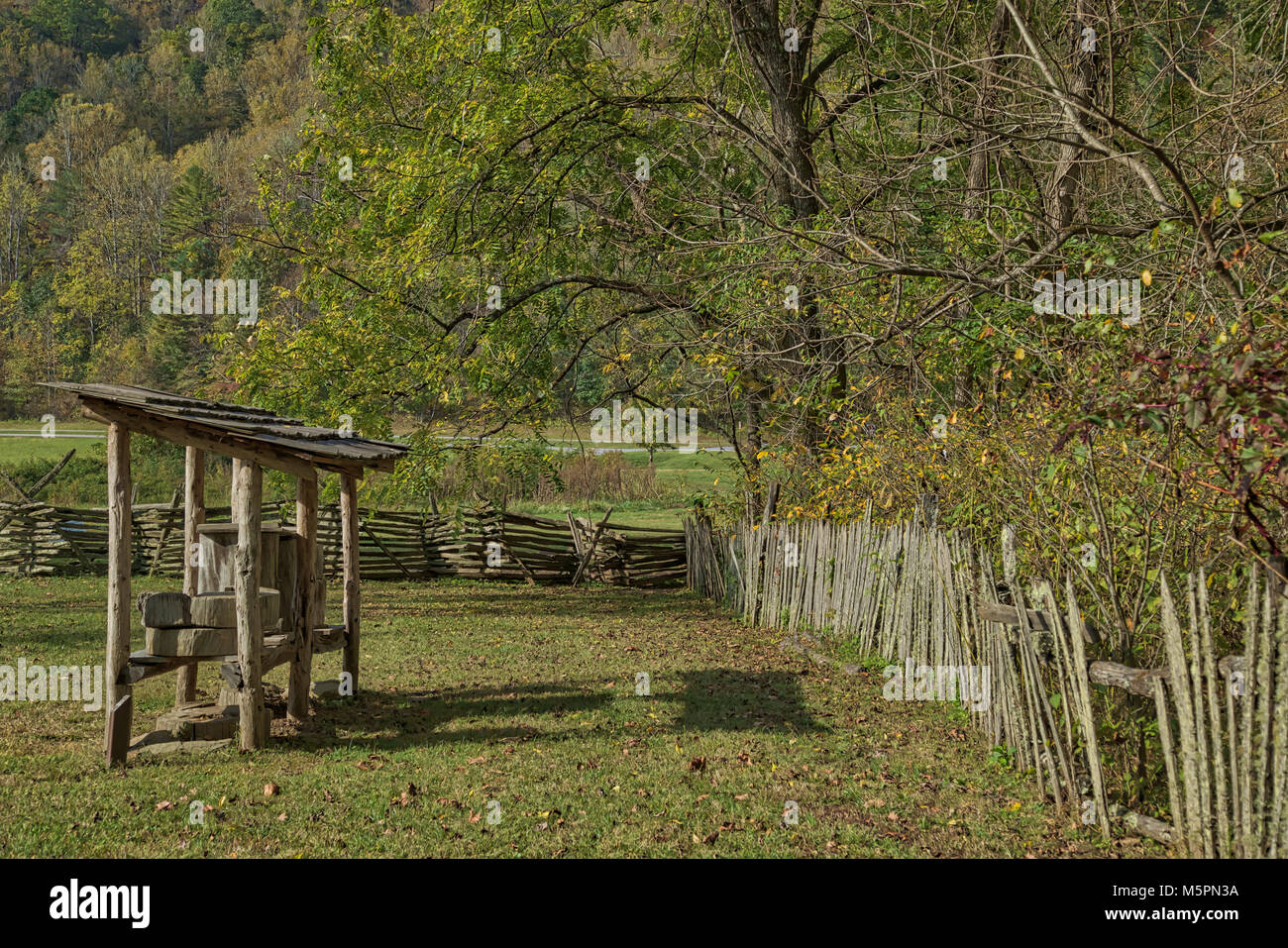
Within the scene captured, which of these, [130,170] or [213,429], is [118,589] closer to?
[213,429]

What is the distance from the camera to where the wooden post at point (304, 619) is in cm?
774

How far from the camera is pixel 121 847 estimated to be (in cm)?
496

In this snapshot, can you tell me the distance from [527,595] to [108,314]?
185 ft

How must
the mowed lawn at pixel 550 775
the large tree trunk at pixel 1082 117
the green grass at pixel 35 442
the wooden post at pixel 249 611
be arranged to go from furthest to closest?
the green grass at pixel 35 442, the large tree trunk at pixel 1082 117, the wooden post at pixel 249 611, the mowed lawn at pixel 550 775

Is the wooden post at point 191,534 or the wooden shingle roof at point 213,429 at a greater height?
the wooden shingle roof at point 213,429

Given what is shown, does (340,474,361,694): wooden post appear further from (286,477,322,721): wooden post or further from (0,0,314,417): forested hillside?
(0,0,314,417): forested hillside

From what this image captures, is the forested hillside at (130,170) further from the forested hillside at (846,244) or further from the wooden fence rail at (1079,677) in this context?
the wooden fence rail at (1079,677)

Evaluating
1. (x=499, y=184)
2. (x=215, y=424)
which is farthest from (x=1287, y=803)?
(x=499, y=184)

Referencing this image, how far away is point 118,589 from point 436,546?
12725 mm

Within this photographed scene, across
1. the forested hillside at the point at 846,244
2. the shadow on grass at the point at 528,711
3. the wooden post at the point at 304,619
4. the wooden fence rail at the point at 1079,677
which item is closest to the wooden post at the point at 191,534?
the wooden post at the point at 304,619

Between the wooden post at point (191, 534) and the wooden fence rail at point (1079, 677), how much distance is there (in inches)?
226

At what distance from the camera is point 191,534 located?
26.6 ft

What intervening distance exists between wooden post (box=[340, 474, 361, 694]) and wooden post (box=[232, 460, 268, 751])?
1.56 metres

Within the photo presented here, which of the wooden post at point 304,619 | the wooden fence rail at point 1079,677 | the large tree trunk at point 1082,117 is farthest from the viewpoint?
the wooden post at point 304,619
